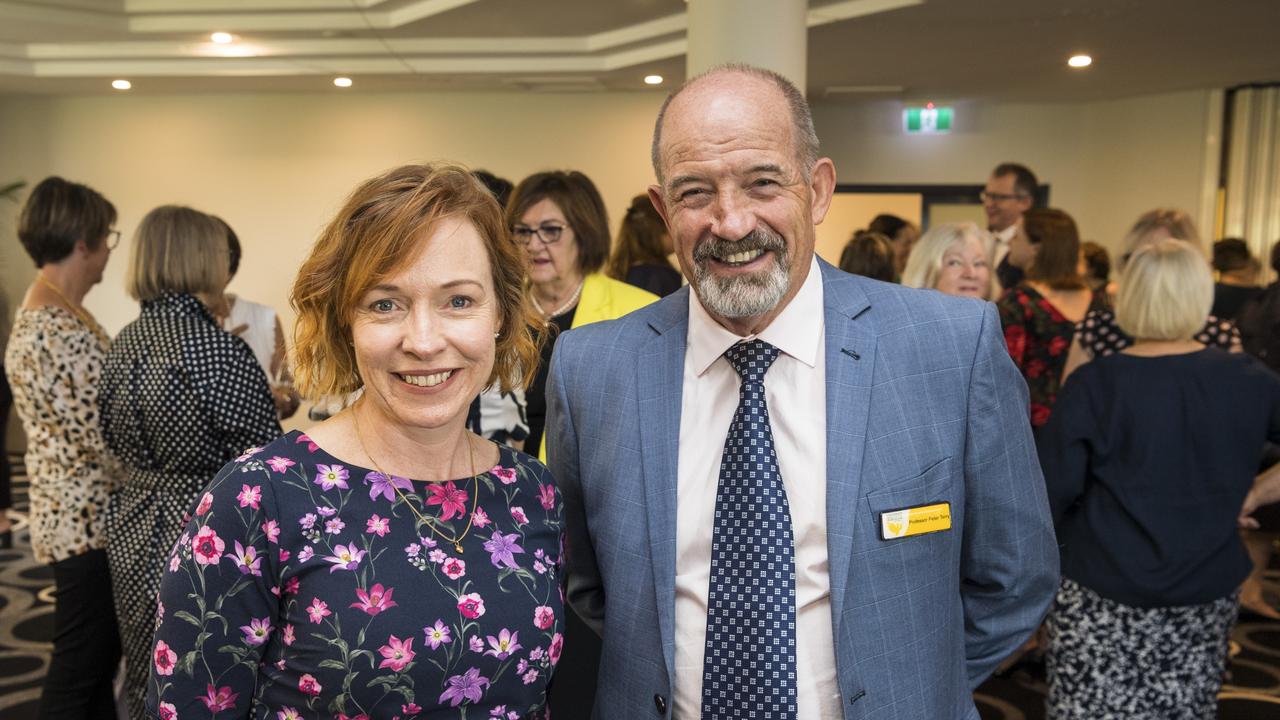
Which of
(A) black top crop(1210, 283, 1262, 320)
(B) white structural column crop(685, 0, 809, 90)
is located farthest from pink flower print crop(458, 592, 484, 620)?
(A) black top crop(1210, 283, 1262, 320)

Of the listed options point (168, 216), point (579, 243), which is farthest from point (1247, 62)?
point (168, 216)

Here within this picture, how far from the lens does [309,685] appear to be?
1374 millimetres

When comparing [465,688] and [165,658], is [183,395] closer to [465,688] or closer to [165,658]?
[165,658]

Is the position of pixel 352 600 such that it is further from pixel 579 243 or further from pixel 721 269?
pixel 579 243

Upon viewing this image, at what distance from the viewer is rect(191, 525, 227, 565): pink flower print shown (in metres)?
1.35

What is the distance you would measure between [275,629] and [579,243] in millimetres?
2104

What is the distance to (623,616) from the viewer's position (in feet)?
5.30

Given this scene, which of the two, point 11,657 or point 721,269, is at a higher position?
point 721,269

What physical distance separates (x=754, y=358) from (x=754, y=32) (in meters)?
3.33

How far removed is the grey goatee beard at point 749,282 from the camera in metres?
1.57

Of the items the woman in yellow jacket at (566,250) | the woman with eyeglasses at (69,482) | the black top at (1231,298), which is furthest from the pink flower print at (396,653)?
the black top at (1231,298)

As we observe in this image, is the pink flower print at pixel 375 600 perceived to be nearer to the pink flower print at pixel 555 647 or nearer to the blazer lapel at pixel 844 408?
the pink flower print at pixel 555 647

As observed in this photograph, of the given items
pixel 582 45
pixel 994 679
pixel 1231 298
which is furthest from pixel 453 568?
pixel 582 45

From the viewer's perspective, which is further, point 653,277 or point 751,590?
point 653,277
